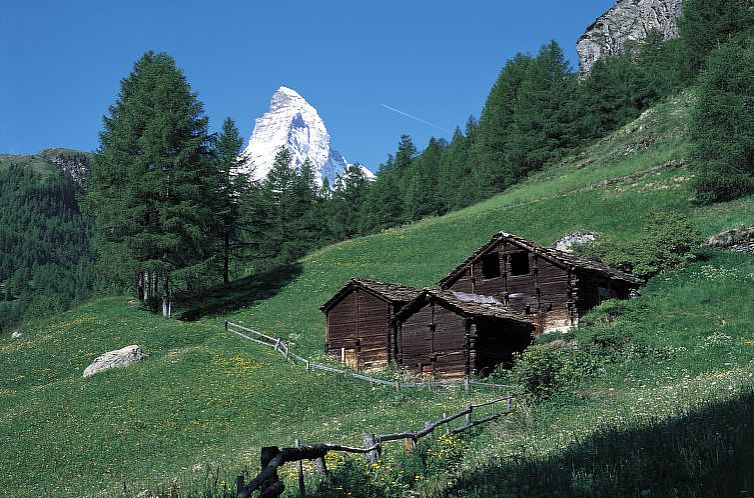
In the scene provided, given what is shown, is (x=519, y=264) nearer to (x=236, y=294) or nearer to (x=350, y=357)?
(x=350, y=357)

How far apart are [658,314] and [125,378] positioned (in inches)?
1161

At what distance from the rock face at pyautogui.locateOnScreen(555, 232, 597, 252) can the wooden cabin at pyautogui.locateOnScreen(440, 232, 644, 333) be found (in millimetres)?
8096

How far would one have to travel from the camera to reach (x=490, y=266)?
149 ft

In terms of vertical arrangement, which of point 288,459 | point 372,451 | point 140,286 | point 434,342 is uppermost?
point 140,286

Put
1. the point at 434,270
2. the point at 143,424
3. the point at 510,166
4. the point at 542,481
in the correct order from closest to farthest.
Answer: the point at 542,481
the point at 143,424
the point at 434,270
the point at 510,166

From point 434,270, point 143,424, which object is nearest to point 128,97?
point 434,270

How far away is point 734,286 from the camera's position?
120ft

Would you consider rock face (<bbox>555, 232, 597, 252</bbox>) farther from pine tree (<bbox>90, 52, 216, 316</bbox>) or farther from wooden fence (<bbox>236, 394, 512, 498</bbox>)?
wooden fence (<bbox>236, 394, 512, 498</bbox>)

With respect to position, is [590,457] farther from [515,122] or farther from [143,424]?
[515,122]

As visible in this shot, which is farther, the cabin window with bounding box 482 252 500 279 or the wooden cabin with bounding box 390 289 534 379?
the cabin window with bounding box 482 252 500 279

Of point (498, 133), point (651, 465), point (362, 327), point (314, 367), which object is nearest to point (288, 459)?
point (651, 465)

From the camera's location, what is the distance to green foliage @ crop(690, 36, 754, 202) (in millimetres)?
54250

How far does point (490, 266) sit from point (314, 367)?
14.5 m

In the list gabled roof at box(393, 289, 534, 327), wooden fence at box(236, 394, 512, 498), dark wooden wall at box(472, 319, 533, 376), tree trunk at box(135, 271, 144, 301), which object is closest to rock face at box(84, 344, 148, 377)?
gabled roof at box(393, 289, 534, 327)
